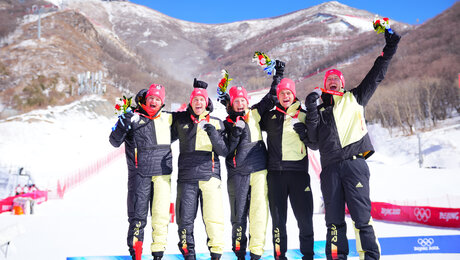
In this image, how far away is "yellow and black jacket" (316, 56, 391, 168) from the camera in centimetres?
385

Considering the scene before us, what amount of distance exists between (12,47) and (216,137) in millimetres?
50578

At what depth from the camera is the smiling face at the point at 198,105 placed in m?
4.42

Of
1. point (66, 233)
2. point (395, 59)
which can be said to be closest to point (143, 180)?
point (66, 233)

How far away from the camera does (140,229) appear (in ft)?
13.8

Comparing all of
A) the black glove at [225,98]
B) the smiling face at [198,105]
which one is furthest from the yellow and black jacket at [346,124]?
the smiling face at [198,105]

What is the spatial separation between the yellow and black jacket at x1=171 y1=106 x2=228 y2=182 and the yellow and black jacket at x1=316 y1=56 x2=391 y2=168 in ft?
3.58

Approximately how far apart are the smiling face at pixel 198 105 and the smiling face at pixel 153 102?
44cm

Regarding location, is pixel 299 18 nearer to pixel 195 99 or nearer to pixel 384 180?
pixel 384 180

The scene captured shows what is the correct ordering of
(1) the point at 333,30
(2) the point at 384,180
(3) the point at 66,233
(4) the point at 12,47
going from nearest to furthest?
1. (3) the point at 66,233
2. (2) the point at 384,180
3. (4) the point at 12,47
4. (1) the point at 333,30

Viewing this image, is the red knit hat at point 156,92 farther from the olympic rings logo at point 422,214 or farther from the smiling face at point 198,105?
the olympic rings logo at point 422,214

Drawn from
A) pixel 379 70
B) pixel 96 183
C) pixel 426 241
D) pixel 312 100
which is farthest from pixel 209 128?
pixel 96 183

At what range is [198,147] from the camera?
4.35 meters

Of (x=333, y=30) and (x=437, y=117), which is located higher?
(x=333, y=30)

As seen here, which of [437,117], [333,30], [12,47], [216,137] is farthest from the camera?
[333,30]
